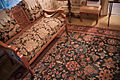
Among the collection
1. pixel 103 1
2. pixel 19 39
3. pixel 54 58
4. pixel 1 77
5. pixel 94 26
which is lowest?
pixel 1 77

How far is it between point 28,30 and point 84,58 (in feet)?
4.53

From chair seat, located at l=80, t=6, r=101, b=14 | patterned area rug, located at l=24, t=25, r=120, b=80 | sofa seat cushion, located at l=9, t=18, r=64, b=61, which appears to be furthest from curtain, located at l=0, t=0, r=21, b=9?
chair seat, located at l=80, t=6, r=101, b=14

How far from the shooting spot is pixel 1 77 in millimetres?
2314

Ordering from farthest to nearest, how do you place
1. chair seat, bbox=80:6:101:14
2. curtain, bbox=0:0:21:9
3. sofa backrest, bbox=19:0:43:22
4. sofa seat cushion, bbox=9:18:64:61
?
1. chair seat, bbox=80:6:101:14
2. sofa backrest, bbox=19:0:43:22
3. curtain, bbox=0:0:21:9
4. sofa seat cushion, bbox=9:18:64:61

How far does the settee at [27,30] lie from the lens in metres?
2.06

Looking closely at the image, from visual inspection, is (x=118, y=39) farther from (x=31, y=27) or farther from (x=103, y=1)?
(x=31, y=27)

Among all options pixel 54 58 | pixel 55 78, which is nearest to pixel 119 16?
pixel 54 58

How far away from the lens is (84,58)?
2.35 meters

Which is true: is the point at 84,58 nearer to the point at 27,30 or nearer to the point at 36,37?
the point at 36,37

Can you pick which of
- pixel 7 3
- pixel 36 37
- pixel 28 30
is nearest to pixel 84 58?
pixel 36 37

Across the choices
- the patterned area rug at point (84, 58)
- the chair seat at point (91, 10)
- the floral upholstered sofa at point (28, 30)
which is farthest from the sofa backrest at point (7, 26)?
the chair seat at point (91, 10)

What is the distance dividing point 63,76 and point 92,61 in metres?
0.67

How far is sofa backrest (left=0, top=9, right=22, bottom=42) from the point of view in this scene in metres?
2.14

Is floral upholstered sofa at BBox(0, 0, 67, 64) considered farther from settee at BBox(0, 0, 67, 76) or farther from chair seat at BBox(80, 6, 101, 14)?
chair seat at BBox(80, 6, 101, 14)
